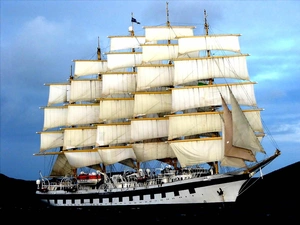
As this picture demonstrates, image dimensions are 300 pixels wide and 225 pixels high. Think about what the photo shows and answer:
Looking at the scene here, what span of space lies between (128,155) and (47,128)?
18854mm

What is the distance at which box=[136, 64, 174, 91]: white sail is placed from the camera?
220ft

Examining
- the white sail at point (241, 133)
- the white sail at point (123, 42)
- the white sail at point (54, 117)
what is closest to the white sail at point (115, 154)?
the white sail at point (54, 117)

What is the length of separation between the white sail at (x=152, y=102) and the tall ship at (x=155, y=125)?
15 cm

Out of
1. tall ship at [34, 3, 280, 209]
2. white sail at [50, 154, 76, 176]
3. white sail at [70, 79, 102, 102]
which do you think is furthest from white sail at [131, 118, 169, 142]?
white sail at [50, 154, 76, 176]

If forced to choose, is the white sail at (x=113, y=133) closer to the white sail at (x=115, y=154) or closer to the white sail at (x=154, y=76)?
the white sail at (x=115, y=154)

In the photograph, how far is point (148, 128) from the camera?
64.8m

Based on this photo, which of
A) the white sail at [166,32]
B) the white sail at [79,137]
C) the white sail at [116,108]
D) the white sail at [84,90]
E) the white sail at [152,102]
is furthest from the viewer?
the white sail at [84,90]

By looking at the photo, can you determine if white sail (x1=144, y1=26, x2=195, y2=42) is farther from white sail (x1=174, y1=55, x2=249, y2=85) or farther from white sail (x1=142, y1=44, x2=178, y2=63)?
white sail (x1=174, y1=55, x2=249, y2=85)

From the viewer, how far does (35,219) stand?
52.9 meters

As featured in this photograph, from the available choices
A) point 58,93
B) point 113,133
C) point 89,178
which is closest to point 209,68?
point 113,133

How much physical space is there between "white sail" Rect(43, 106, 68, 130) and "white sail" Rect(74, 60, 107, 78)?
281 inches

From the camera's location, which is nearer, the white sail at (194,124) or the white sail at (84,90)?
the white sail at (194,124)

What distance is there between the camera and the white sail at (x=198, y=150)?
2160 inches

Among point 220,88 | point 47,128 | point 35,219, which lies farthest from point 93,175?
point 220,88
